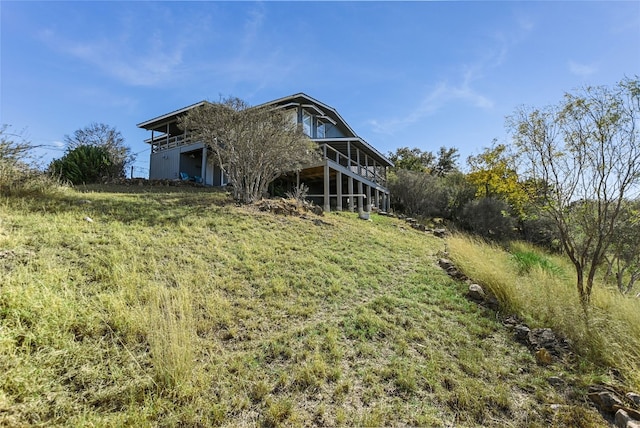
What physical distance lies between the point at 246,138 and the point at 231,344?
26.3 ft

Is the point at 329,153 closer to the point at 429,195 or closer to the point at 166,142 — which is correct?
the point at 429,195

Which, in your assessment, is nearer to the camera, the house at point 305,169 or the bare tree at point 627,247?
the bare tree at point 627,247

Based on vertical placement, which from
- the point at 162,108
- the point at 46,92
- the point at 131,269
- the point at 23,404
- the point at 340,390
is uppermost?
the point at 162,108

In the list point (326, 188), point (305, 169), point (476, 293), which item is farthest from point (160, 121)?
point (476, 293)

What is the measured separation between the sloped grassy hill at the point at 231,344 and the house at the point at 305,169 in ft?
37.1

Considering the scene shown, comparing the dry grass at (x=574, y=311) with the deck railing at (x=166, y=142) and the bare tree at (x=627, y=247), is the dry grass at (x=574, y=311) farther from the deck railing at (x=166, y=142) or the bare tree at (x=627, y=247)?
the deck railing at (x=166, y=142)

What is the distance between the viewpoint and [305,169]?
16.6 metres

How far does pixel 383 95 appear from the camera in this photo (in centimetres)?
1038

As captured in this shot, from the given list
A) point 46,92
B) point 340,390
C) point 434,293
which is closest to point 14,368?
point 340,390

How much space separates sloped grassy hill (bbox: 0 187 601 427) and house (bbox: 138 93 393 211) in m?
11.3

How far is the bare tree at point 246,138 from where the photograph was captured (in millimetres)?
10125

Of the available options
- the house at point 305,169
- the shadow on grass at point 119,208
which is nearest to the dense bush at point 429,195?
the house at point 305,169

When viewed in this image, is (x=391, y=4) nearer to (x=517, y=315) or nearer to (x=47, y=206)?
(x=517, y=315)

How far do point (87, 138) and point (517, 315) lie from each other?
30510 mm
